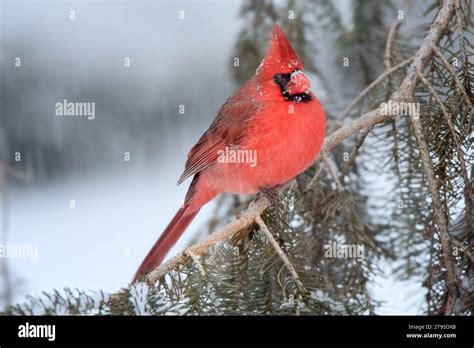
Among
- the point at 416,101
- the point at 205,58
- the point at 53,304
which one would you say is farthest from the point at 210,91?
the point at 53,304

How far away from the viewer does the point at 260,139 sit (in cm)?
202

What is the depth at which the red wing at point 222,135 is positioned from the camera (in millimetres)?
2094

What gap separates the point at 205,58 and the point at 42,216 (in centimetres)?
130

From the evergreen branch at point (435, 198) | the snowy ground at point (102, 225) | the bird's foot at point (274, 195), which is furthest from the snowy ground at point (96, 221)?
the evergreen branch at point (435, 198)

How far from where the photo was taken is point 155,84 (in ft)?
11.1

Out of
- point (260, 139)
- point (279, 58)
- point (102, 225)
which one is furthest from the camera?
point (102, 225)

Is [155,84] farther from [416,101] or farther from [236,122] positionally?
[416,101]

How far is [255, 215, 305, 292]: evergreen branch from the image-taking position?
5.09 ft

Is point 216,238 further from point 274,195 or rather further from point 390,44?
point 390,44

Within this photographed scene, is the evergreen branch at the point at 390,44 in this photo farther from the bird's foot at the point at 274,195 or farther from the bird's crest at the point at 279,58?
the bird's foot at the point at 274,195

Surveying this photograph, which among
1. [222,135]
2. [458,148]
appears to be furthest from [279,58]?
[458,148]

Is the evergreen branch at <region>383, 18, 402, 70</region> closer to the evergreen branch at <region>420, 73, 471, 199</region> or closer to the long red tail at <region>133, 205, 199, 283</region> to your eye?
the evergreen branch at <region>420, 73, 471, 199</region>

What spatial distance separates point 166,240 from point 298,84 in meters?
0.67

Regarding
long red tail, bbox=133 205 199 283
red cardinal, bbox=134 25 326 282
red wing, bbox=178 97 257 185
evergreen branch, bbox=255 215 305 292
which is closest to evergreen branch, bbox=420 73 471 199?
red cardinal, bbox=134 25 326 282
